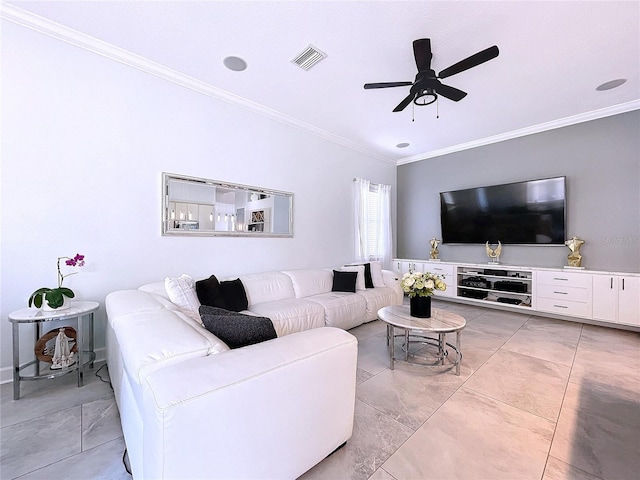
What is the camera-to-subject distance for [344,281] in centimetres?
372

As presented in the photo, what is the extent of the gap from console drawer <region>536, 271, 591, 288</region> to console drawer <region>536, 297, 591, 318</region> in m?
0.24

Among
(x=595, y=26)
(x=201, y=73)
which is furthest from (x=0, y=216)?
(x=595, y=26)

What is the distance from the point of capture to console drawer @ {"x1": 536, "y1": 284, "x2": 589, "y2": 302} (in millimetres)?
3516

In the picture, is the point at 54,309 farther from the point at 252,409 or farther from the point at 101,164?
the point at 252,409

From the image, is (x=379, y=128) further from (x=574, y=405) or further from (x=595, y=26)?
(x=574, y=405)

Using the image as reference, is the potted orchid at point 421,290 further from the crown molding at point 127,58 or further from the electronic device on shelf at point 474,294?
the crown molding at point 127,58

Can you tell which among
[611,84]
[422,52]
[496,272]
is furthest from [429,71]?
[496,272]

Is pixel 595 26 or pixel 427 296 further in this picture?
pixel 427 296

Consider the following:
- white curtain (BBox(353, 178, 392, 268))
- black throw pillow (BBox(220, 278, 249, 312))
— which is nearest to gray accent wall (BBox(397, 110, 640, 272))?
white curtain (BBox(353, 178, 392, 268))

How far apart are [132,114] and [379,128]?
321 centimetres

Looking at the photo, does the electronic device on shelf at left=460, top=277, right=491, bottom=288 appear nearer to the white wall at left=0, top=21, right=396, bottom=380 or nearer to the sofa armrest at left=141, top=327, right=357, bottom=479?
the white wall at left=0, top=21, right=396, bottom=380

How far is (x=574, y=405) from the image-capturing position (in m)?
1.84

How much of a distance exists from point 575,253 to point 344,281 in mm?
3301

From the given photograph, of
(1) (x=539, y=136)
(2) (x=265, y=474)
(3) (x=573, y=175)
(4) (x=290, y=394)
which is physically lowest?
(2) (x=265, y=474)
